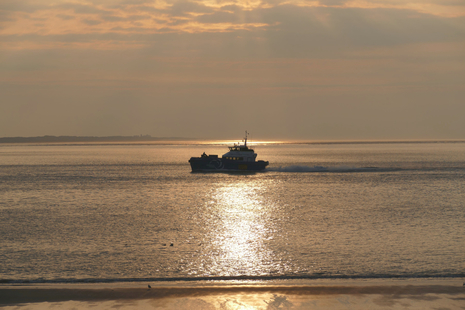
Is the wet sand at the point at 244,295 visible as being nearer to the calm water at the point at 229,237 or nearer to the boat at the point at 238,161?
the calm water at the point at 229,237

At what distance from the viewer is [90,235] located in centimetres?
2950

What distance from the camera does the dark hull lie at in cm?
9731

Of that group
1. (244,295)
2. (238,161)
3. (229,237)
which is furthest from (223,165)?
(244,295)

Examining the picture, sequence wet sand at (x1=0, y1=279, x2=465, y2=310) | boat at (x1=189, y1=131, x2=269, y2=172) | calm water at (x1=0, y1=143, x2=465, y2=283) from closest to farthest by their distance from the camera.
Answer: wet sand at (x1=0, y1=279, x2=465, y2=310) < calm water at (x1=0, y1=143, x2=465, y2=283) < boat at (x1=189, y1=131, x2=269, y2=172)

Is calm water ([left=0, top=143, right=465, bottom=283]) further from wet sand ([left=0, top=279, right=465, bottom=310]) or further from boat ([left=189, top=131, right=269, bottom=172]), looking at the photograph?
boat ([left=189, top=131, right=269, bottom=172])

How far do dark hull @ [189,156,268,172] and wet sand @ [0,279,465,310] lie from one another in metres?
79.1

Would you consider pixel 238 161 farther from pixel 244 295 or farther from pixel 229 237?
pixel 244 295

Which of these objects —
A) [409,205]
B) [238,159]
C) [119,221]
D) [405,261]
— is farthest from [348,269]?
[238,159]

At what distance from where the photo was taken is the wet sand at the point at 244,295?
1488 centimetres

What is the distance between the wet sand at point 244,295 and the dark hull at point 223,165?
3112 inches

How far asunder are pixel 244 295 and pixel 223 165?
8343cm

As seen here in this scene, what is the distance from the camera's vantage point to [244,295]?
1598 cm

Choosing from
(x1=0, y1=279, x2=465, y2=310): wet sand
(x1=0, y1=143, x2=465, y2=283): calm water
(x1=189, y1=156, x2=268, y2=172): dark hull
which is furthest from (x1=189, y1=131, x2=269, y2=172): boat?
(x1=0, y1=279, x2=465, y2=310): wet sand

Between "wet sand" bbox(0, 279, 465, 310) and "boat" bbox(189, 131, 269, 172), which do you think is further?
"boat" bbox(189, 131, 269, 172)
